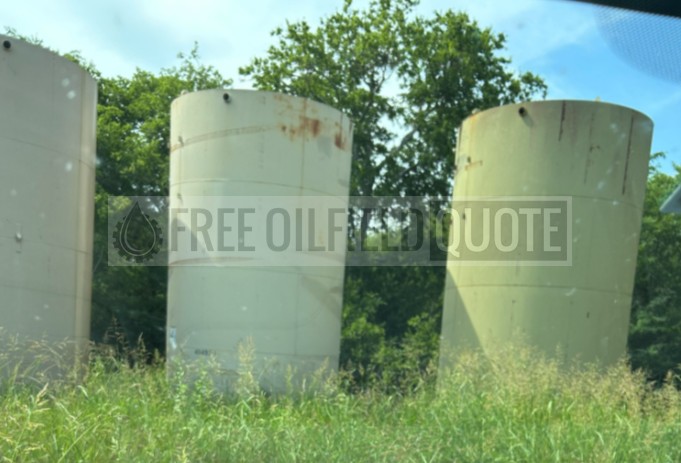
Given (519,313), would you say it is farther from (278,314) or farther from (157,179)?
(157,179)

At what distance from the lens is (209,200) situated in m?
7.98

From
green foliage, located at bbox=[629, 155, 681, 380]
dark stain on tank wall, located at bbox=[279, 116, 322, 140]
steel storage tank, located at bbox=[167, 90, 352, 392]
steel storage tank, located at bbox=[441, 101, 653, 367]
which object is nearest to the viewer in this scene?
steel storage tank, located at bbox=[167, 90, 352, 392]

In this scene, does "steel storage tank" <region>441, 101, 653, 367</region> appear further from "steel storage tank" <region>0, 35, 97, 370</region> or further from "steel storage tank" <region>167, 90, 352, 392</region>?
"steel storage tank" <region>0, 35, 97, 370</region>

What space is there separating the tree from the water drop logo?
4153mm

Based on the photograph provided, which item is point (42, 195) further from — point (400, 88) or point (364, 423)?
point (400, 88)

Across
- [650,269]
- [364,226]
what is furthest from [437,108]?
[650,269]

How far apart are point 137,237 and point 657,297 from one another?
1122 centimetres

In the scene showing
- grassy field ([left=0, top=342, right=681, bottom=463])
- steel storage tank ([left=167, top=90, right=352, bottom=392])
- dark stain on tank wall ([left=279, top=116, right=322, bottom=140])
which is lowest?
grassy field ([left=0, top=342, right=681, bottom=463])

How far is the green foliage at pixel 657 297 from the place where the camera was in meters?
15.7

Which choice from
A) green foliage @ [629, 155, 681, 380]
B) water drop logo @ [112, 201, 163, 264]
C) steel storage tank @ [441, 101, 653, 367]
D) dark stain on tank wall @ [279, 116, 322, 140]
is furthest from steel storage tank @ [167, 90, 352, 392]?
green foliage @ [629, 155, 681, 380]

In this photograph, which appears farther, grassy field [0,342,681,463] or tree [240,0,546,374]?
tree [240,0,546,374]

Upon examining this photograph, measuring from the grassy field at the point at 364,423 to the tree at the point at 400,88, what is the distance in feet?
31.9

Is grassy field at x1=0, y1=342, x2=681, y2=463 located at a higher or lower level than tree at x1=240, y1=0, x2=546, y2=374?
lower

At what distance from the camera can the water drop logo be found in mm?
14391
